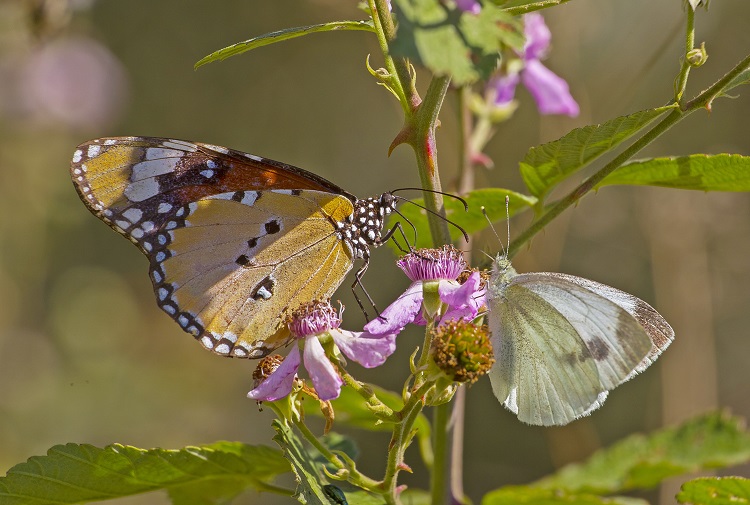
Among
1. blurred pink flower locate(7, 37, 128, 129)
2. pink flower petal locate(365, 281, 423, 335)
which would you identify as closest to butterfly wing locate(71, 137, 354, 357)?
pink flower petal locate(365, 281, 423, 335)

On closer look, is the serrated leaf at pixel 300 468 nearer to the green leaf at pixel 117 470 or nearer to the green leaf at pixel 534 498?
the green leaf at pixel 117 470

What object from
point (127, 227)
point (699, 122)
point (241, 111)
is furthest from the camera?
point (241, 111)

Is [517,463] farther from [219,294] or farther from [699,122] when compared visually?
[219,294]

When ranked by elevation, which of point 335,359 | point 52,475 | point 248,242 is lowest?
point 52,475

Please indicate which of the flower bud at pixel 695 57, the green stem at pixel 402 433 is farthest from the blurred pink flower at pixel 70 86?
the flower bud at pixel 695 57

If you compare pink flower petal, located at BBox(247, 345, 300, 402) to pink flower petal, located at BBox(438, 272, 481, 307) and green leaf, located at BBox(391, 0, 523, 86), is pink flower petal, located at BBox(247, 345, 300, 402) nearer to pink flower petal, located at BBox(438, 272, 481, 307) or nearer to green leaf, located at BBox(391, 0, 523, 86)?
pink flower petal, located at BBox(438, 272, 481, 307)

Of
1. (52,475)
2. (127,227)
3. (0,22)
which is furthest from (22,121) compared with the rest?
(52,475)
